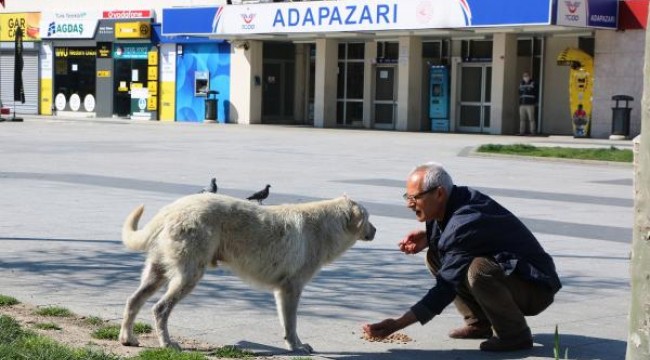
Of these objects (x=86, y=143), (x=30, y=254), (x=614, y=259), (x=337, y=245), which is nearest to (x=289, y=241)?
(x=337, y=245)

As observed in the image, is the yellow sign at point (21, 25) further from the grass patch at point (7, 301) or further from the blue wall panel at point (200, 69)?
the grass patch at point (7, 301)

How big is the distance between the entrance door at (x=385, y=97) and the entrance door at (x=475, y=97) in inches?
113

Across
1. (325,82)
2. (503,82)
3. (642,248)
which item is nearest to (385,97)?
(325,82)

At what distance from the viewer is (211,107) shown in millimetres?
44250

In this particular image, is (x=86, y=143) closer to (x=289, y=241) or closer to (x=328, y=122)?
(x=328, y=122)

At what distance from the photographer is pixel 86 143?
93.4ft

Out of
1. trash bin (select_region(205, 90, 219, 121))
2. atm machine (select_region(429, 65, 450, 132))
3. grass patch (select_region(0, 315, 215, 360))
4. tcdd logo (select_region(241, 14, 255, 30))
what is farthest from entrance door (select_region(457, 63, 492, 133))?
grass patch (select_region(0, 315, 215, 360))

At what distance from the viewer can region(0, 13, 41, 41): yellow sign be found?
5106 cm

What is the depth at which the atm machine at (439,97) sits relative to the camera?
39884 mm

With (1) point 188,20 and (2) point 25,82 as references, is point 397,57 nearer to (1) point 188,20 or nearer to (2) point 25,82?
(1) point 188,20

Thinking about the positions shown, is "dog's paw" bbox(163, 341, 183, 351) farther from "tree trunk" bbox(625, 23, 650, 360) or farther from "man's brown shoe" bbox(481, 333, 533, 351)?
"tree trunk" bbox(625, 23, 650, 360)

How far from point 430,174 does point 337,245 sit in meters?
0.76

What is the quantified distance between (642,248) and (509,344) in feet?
11.0

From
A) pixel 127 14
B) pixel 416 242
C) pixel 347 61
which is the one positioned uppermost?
pixel 127 14
